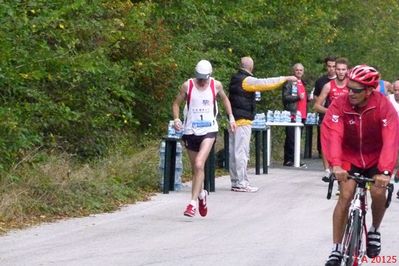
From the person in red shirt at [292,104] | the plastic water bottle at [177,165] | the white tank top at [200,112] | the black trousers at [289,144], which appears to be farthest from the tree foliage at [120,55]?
the black trousers at [289,144]

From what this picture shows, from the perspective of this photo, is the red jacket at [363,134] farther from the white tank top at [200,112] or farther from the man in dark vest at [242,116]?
the man in dark vest at [242,116]

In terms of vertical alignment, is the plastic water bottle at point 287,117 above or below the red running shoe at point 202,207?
above

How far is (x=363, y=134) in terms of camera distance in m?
9.59

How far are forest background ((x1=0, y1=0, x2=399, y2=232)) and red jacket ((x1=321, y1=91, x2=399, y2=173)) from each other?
15.7 feet

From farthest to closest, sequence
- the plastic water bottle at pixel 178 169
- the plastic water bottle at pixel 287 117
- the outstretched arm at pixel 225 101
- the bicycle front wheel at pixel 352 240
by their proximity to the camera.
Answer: the plastic water bottle at pixel 287 117, the plastic water bottle at pixel 178 169, the outstretched arm at pixel 225 101, the bicycle front wheel at pixel 352 240

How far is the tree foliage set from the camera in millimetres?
14500

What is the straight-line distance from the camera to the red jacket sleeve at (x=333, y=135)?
9383mm

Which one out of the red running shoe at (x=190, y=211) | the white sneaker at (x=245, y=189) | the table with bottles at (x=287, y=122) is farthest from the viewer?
the table with bottles at (x=287, y=122)

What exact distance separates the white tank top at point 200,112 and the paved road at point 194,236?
3.57 feet

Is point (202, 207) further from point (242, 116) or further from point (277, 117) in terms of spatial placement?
point (277, 117)

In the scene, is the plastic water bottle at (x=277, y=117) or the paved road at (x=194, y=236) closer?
the paved road at (x=194, y=236)

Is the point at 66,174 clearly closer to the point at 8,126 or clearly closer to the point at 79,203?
the point at 79,203

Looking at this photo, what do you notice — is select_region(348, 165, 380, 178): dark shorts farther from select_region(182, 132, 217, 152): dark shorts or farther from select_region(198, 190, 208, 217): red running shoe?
select_region(182, 132, 217, 152): dark shorts

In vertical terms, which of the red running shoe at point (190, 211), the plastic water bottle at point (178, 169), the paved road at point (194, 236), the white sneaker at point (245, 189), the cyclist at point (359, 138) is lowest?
the paved road at point (194, 236)
